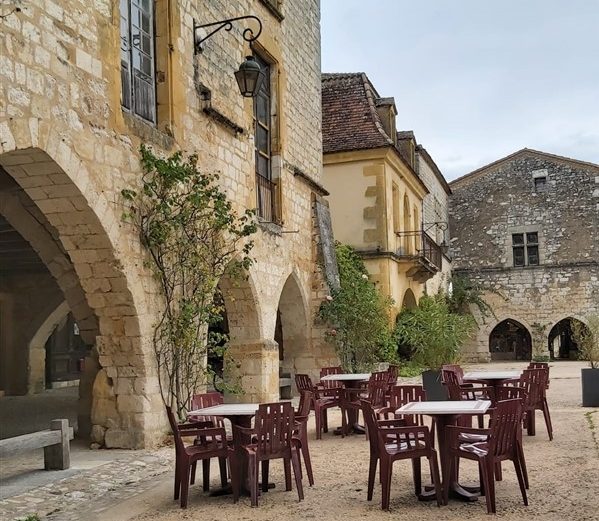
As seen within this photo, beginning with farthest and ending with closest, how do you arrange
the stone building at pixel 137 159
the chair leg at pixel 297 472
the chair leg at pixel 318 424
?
the chair leg at pixel 318 424 → the stone building at pixel 137 159 → the chair leg at pixel 297 472

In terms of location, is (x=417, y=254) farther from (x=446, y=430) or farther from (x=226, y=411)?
(x=446, y=430)

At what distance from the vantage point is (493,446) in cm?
450

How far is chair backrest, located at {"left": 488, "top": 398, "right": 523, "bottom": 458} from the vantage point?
14.7 feet

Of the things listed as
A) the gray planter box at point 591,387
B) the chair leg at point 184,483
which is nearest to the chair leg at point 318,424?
the chair leg at point 184,483

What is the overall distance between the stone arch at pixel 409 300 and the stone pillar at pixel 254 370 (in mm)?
7550

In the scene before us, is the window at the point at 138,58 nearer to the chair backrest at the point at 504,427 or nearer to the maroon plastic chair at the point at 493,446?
the maroon plastic chair at the point at 493,446

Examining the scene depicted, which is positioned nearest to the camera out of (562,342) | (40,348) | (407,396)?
(407,396)

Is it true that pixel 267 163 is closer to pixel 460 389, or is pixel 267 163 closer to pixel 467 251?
pixel 460 389

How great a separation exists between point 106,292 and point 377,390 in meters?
2.88

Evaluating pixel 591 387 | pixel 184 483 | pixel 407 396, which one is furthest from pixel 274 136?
pixel 184 483

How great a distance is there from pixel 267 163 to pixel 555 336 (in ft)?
60.4

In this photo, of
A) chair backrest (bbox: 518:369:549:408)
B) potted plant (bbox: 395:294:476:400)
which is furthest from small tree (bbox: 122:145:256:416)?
potted plant (bbox: 395:294:476:400)

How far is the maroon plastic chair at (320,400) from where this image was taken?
25.9 ft

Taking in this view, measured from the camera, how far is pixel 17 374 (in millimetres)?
14203
